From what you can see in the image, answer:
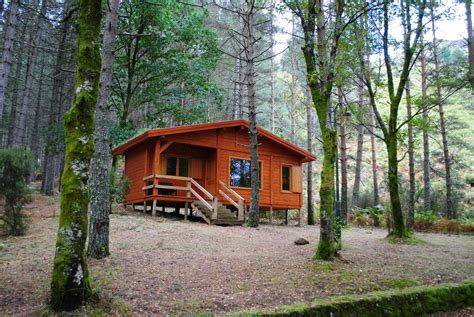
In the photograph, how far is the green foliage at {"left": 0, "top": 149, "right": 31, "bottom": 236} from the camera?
8.73 meters

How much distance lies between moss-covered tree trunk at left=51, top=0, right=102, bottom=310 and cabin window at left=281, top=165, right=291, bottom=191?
46.8 feet

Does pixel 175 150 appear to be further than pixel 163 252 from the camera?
Yes

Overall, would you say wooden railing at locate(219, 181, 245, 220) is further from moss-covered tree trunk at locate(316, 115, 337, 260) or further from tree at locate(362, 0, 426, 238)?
moss-covered tree trunk at locate(316, 115, 337, 260)

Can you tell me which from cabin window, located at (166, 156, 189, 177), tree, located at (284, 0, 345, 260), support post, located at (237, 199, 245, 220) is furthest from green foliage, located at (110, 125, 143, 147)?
tree, located at (284, 0, 345, 260)

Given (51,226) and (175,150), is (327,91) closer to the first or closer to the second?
(51,226)

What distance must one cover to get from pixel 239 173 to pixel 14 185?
380 inches

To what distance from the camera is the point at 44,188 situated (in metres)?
18.6

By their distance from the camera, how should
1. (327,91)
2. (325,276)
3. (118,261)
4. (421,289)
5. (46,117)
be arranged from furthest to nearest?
(46,117)
(327,91)
(118,261)
(325,276)
(421,289)

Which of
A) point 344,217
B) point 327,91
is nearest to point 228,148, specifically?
point 344,217

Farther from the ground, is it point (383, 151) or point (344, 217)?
point (383, 151)

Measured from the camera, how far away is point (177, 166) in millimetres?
16344

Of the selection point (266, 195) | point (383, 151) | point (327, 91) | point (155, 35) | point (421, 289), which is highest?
point (155, 35)

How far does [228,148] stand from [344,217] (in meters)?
6.14

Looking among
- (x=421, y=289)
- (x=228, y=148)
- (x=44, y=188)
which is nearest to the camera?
(x=421, y=289)
